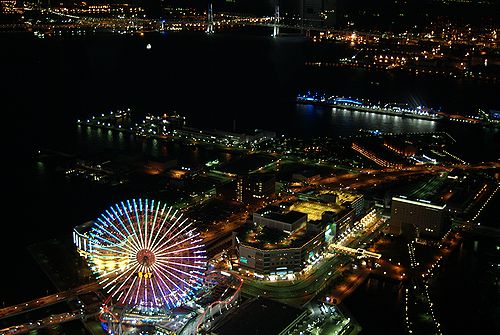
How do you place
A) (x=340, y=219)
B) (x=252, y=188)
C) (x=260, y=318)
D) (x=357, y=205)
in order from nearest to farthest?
1. (x=260, y=318)
2. (x=340, y=219)
3. (x=357, y=205)
4. (x=252, y=188)

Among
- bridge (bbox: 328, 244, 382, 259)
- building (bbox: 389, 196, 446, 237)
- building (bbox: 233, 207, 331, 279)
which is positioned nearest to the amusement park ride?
building (bbox: 233, 207, 331, 279)

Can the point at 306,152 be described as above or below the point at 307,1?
below

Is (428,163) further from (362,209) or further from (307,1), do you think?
(307,1)

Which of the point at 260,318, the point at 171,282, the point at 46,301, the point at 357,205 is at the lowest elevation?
the point at 46,301

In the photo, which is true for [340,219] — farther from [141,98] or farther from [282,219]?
[141,98]

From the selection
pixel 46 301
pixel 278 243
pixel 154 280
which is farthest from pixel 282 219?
pixel 46 301

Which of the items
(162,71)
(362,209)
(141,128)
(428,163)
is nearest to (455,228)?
(362,209)

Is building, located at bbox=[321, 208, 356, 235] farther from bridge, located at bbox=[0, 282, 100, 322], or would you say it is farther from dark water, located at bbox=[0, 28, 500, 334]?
bridge, located at bbox=[0, 282, 100, 322]
